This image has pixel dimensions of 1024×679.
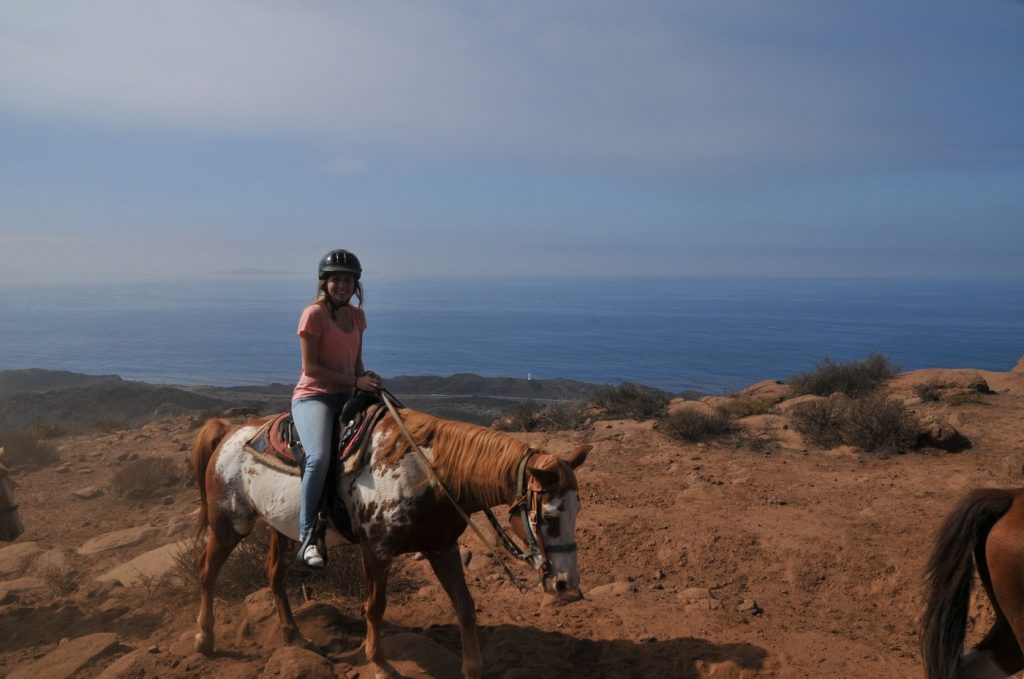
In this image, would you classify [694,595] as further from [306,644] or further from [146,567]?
[146,567]

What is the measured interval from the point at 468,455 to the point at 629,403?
11.2 meters

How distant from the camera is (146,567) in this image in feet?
21.2

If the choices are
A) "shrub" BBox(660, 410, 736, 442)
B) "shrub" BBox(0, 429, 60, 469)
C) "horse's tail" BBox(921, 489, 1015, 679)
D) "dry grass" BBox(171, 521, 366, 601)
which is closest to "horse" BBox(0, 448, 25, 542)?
"dry grass" BBox(171, 521, 366, 601)

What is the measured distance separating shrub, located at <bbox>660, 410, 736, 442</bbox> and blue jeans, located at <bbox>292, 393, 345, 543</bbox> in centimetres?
848

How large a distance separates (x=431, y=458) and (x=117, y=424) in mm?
15142

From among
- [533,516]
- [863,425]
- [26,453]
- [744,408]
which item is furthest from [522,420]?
[533,516]

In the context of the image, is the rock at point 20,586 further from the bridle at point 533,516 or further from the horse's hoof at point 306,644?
the bridle at point 533,516

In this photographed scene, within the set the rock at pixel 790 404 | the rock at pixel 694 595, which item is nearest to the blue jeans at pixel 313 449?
the rock at pixel 694 595

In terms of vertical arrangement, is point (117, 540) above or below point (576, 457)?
below

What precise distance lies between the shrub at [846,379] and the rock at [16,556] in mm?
15647

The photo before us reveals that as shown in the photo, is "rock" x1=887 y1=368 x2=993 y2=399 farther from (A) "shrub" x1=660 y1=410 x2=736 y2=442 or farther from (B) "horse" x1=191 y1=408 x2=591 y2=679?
(B) "horse" x1=191 y1=408 x2=591 y2=679

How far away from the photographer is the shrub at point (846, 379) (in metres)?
15.4

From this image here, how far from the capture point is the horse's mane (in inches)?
144

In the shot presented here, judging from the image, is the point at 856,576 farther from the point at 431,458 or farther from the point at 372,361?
the point at 372,361
